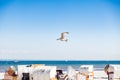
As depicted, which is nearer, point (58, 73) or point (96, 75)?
point (58, 73)

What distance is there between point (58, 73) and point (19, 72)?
2.87 ft

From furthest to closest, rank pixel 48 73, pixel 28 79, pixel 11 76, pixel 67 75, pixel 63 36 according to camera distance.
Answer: pixel 63 36 < pixel 67 75 < pixel 11 76 < pixel 28 79 < pixel 48 73

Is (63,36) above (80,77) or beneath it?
above

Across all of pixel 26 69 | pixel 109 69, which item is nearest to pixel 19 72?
pixel 26 69

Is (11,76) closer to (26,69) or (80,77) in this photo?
(26,69)

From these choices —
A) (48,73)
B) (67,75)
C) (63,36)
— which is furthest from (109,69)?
(63,36)

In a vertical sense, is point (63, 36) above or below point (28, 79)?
above

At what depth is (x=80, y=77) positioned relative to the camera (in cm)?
804

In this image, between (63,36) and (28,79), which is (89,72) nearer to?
(28,79)

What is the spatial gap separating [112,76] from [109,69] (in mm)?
200

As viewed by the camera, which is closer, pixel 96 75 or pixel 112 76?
pixel 112 76

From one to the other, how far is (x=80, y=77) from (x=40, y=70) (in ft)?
5.04

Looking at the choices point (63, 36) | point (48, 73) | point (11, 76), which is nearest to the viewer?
point (48, 73)

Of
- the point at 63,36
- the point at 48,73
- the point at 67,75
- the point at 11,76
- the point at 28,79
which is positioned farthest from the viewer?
the point at 63,36
